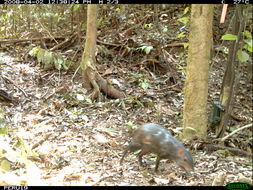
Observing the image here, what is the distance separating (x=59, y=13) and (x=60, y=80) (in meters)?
3.04

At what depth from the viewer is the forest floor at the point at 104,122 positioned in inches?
157

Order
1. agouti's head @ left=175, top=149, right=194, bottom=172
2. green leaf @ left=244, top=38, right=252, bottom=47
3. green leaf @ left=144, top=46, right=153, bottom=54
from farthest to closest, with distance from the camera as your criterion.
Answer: green leaf @ left=144, top=46, right=153, bottom=54, agouti's head @ left=175, top=149, right=194, bottom=172, green leaf @ left=244, top=38, right=252, bottom=47

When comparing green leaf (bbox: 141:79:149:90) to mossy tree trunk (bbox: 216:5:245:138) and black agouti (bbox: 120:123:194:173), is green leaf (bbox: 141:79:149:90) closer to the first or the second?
mossy tree trunk (bbox: 216:5:245:138)

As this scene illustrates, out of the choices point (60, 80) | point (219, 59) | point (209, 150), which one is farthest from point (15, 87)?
point (209, 150)

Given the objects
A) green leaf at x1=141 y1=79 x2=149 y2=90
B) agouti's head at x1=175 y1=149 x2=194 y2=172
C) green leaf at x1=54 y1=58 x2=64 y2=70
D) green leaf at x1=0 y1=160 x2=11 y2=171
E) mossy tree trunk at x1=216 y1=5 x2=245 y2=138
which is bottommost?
green leaf at x1=0 y1=160 x2=11 y2=171

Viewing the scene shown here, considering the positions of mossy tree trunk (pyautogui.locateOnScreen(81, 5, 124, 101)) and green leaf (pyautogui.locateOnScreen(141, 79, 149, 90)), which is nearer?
mossy tree trunk (pyautogui.locateOnScreen(81, 5, 124, 101))

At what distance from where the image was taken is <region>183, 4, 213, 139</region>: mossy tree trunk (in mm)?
4637

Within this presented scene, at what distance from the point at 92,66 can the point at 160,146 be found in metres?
4.13

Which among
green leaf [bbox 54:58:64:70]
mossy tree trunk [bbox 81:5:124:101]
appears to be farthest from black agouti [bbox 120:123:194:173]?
green leaf [bbox 54:58:64:70]

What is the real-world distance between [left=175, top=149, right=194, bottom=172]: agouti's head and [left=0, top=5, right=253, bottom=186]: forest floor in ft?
0.38

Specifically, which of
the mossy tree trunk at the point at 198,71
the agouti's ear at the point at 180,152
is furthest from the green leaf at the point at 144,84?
the agouti's ear at the point at 180,152

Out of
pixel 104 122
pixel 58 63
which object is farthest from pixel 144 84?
pixel 58 63

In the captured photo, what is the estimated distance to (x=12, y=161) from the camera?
4.61m

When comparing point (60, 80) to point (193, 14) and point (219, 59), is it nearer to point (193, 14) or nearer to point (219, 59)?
point (219, 59)
